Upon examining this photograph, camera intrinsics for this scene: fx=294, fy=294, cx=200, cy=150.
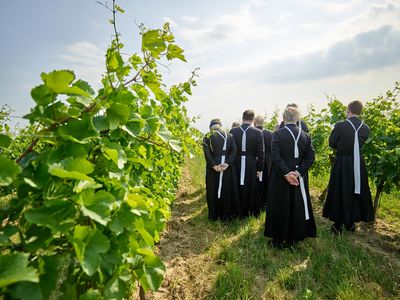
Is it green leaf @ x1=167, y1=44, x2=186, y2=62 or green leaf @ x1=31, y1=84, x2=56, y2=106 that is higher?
green leaf @ x1=167, y1=44, x2=186, y2=62

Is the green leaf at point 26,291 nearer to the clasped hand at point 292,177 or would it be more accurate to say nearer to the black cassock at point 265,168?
the clasped hand at point 292,177

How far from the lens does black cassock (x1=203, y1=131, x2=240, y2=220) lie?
6.09m

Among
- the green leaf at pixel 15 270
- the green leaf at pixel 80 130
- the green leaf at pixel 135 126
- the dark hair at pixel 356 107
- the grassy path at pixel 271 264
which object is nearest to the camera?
the green leaf at pixel 15 270

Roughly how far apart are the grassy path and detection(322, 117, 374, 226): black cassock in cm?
38

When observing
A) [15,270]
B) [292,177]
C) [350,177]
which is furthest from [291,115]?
[15,270]

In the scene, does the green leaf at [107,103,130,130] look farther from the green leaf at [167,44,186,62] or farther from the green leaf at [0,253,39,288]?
the green leaf at [0,253,39,288]

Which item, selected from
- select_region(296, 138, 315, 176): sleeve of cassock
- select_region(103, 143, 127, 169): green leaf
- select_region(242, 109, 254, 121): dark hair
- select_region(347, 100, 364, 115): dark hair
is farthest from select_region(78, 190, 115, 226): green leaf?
select_region(242, 109, 254, 121): dark hair

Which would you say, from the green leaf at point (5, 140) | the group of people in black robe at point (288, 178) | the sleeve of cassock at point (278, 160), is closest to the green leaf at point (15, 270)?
the green leaf at point (5, 140)

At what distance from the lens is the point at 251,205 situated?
6.54 m

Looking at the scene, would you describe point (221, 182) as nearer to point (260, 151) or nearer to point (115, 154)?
point (260, 151)

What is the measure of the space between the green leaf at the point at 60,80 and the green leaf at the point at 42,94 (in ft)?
0.09

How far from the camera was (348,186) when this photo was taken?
17.1 feet

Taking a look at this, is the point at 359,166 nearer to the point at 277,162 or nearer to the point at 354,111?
the point at 354,111

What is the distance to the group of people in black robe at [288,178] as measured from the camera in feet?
14.9
